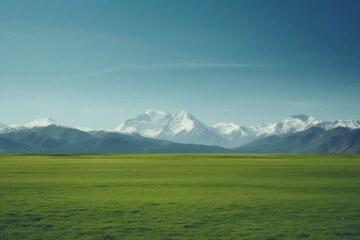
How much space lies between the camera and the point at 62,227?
81.0ft

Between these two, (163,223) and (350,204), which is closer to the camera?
(163,223)

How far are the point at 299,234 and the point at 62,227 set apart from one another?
50.2 ft

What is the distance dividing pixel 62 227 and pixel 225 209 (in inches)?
510

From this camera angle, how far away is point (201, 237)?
2250 centimetres

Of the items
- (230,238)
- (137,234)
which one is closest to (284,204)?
(230,238)

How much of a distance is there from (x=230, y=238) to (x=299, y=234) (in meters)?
4.39

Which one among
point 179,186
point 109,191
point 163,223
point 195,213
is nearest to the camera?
point 163,223

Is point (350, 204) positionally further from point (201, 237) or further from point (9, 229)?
point (9, 229)

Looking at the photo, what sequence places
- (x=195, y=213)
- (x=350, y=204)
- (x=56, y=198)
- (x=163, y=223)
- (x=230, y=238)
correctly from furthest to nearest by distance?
(x=56, y=198) < (x=350, y=204) < (x=195, y=213) < (x=163, y=223) < (x=230, y=238)

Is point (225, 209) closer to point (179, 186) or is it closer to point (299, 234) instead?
point (299, 234)

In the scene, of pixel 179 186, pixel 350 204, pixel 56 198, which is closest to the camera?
pixel 350 204

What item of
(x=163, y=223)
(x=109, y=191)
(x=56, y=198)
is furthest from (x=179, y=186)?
(x=163, y=223)

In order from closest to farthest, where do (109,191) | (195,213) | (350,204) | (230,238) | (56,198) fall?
(230,238) < (195,213) < (350,204) < (56,198) < (109,191)

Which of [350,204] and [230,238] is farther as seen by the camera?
[350,204]
